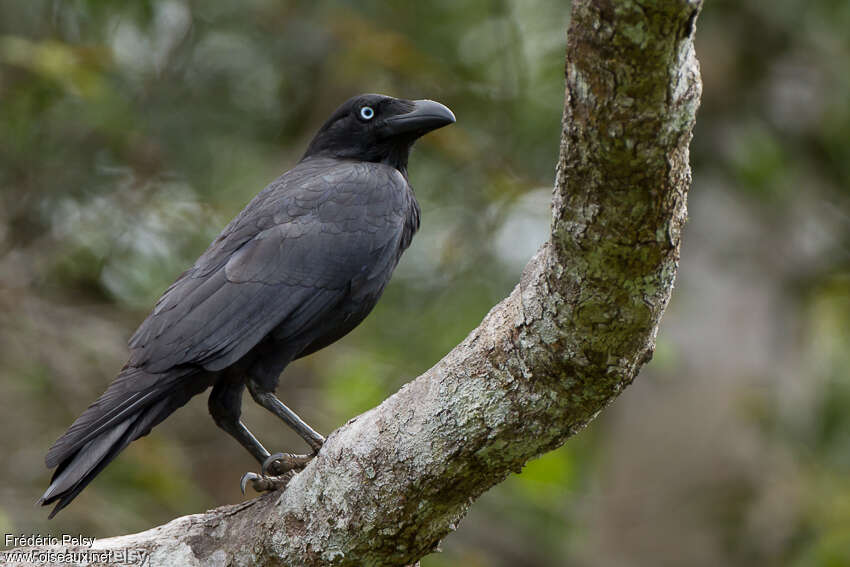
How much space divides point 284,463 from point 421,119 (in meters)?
1.53

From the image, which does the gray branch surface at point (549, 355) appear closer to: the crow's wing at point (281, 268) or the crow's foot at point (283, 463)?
the crow's foot at point (283, 463)

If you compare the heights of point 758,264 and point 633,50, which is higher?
point 758,264

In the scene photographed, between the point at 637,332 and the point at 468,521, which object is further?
the point at 468,521

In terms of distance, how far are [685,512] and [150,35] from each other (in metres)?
5.22

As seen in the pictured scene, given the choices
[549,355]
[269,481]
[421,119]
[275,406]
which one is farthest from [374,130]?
[549,355]

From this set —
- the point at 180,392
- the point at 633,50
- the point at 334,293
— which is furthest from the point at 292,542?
the point at 633,50

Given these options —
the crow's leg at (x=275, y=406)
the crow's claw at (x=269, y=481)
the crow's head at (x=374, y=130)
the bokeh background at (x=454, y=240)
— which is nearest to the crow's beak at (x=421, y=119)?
the crow's head at (x=374, y=130)

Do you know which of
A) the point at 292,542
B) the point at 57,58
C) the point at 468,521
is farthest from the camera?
the point at 468,521

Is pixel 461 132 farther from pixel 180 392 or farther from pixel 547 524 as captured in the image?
pixel 180 392

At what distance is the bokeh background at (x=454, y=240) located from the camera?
5.77m

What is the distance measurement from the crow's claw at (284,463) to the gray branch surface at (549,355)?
10.2 inches

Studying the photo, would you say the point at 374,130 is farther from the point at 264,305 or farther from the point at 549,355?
the point at 549,355

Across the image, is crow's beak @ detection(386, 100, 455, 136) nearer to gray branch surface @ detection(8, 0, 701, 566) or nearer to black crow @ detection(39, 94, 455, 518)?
black crow @ detection(39, 94, 455, 518)

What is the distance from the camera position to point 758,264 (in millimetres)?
7910
